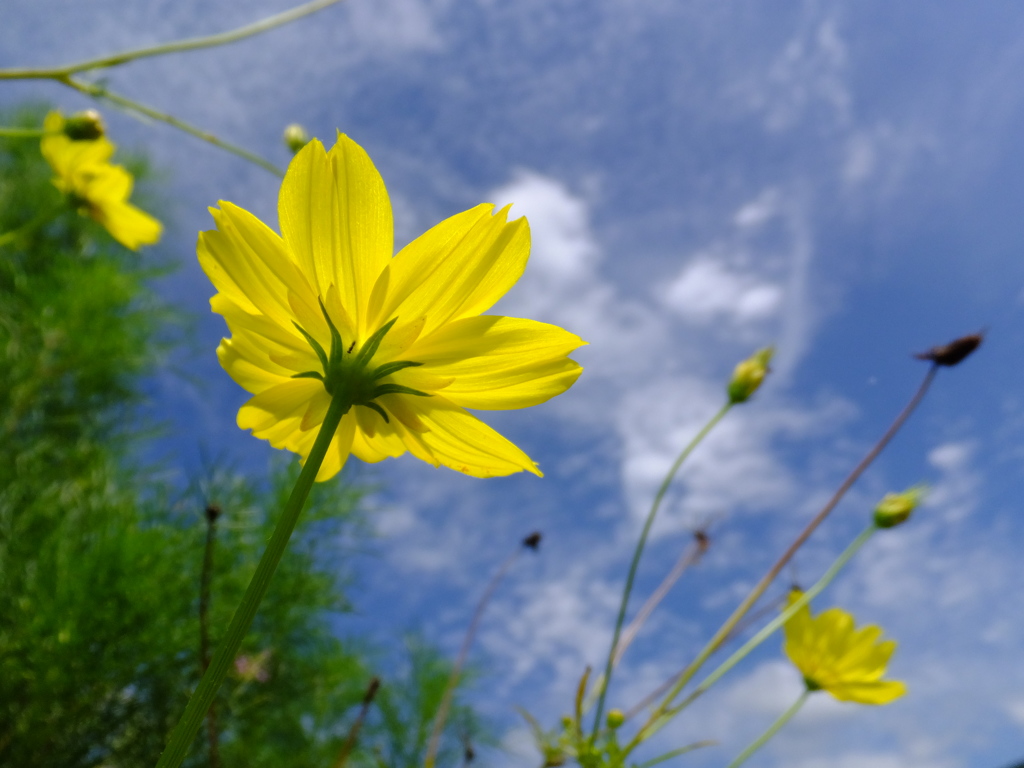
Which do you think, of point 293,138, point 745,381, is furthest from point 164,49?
point 745,381

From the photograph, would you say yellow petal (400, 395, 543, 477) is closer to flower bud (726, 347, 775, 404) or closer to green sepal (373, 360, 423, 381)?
green sepal (373, 360, 423, 381)

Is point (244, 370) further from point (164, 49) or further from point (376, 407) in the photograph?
point (164, 49)

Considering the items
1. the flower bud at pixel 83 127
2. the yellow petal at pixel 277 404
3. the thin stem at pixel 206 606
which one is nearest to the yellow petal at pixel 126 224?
the flower bud at pixel 83 127

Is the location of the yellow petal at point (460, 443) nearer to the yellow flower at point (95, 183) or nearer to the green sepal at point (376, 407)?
the green sepal at point (376, 407)

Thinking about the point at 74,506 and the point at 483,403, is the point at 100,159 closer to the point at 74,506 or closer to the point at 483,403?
the point at 74,506

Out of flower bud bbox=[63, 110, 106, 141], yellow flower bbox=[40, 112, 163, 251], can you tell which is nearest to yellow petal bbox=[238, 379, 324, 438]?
flower bud bbox=[63, 110, 106, 141]

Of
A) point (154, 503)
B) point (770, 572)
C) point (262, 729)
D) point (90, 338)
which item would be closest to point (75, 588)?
point (154, 503)

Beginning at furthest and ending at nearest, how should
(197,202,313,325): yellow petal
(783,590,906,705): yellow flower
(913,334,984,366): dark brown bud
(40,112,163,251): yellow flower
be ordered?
1. (40,112,163,251): yellow flower
2. (783,590,906,705): yellow flower
3. (913,334,984,366): dark brown bud
4. (197,202,313,325): yellow petal
